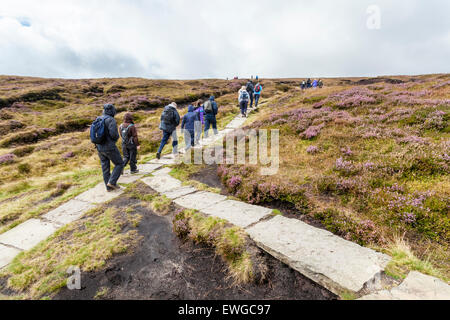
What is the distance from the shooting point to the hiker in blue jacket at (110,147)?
23.7ft

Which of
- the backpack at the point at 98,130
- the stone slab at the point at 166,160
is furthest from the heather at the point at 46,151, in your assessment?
the backpack at the point at 98,130

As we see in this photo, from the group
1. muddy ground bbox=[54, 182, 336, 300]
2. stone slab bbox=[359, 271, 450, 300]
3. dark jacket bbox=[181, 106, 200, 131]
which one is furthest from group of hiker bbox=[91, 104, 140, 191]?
stone slab bbox=[359, 271, 450, 300]

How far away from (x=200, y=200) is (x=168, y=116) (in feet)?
19.7

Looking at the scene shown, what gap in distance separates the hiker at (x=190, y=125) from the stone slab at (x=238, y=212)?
272 inches

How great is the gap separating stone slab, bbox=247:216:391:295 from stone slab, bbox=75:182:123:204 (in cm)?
542

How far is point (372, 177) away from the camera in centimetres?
587

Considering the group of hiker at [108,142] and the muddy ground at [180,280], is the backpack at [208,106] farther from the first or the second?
the muddy ground at [180,280]

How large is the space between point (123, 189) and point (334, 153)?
8.04 m

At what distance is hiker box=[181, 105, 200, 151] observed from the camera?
11.9 meters

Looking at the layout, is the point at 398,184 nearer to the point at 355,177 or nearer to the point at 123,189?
the point at 355,177

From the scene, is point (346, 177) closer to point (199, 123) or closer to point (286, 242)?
point (286, 242)

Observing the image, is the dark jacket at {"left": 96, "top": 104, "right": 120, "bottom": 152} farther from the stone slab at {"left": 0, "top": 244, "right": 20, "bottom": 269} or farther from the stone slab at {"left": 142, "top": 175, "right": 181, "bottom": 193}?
the stone slab at {"left": 0, "top": 244, "right": 20, "bottom": 269}

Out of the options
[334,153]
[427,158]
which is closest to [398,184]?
[427,158]
